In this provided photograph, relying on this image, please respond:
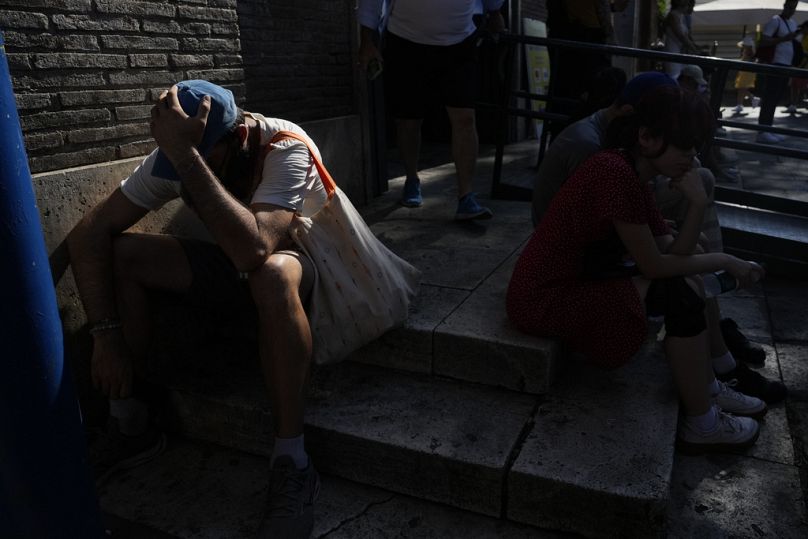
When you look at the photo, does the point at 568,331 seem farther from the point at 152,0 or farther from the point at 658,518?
the point at 152,0

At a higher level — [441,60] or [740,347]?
[441,60]

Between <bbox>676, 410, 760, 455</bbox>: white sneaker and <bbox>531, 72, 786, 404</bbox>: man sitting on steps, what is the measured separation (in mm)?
401

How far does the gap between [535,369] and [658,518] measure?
2.27ft

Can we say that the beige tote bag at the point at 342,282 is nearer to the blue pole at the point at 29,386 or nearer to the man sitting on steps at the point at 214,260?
the man sitting on steps at the point at 214,260

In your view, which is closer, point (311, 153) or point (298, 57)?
point (311, 153)

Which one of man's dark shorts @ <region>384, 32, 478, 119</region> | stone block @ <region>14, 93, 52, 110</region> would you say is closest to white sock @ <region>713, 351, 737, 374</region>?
man's dark shorts @ <region>384, 32, 478, 119</region>

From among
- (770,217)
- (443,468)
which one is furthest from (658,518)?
(770,217)

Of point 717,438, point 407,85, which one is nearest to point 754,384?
point 717,438

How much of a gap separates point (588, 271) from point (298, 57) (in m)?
2.63

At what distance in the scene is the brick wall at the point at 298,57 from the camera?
3.94m

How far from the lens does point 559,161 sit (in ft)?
9.33

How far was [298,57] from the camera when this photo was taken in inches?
168

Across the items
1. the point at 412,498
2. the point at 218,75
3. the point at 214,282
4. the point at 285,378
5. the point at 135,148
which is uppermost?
the point at 218,75

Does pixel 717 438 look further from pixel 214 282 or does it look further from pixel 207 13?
pixel 207 13
